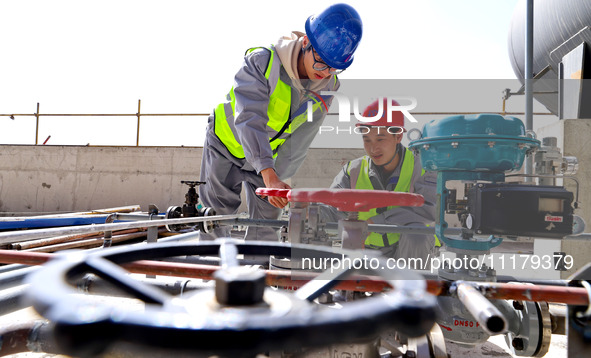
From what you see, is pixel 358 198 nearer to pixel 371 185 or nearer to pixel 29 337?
pixel 29 337

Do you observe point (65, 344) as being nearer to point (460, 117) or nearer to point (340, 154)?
point (460, 117)

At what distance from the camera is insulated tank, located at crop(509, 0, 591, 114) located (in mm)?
3152

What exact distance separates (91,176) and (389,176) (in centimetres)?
588

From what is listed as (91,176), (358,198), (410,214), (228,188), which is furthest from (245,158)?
(91,176)

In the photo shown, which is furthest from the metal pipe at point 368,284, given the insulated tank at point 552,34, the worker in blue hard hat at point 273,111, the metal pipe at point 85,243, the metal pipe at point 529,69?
the insulated tank at point 552,34

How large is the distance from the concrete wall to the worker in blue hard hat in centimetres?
388

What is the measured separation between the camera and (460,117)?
1302 millimetres

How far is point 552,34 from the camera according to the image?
3613 millimetres

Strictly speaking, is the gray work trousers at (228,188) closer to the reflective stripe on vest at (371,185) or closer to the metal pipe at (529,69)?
the reflective stripe on vest at (371,185)

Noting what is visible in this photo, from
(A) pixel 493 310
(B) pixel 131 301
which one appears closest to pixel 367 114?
(B) pixel 131 301

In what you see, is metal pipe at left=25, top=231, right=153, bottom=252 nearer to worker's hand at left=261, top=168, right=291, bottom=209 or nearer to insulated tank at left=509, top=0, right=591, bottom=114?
worker's hand at left=261, top=168, right=291, bottom=209

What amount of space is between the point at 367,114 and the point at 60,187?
20.6 ft

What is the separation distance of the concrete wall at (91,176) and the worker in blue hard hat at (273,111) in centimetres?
388

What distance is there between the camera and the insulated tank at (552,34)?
10.3 ft
